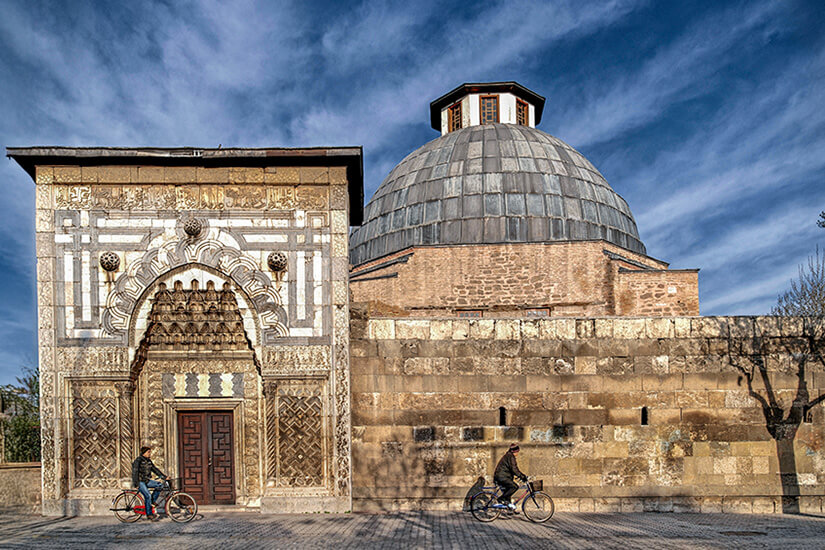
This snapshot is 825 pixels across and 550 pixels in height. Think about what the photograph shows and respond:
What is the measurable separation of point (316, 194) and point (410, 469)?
15.2 ft

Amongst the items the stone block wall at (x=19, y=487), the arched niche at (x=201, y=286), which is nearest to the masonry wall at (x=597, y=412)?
the arched niche at (x=201, y=286)

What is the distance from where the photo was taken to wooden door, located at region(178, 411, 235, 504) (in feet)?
30.1

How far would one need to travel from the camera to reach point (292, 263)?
9.12 meters

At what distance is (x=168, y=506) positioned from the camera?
27.3 ft

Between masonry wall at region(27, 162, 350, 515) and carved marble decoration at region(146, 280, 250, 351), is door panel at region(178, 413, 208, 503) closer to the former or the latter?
masonry wall at region(27, 162, 350, 515)

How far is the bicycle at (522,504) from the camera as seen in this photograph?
8.27 m

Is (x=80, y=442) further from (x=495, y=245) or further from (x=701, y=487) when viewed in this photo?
(x=495, y=245)

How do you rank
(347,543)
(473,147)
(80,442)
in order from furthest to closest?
(473,147) < (80,442) < (347,543)

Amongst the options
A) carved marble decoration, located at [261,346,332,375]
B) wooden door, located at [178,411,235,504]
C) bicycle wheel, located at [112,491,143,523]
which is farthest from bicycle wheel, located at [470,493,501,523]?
bicycle wheel, located at [112,491,143,523]

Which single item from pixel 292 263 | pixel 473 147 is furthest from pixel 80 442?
pixel 473 147

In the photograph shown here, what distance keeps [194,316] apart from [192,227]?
1.44 metres

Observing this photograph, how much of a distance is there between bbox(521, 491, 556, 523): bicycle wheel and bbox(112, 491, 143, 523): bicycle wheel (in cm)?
558

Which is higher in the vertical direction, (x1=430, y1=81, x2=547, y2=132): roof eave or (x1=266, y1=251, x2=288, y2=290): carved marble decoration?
(x1=430, y1=81, x2=547, y2=132): roof eave

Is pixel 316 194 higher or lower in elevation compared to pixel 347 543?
higher
